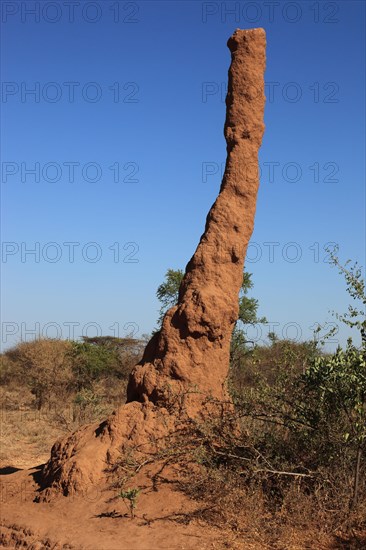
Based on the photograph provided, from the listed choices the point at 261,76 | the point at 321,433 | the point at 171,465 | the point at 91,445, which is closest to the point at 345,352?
the point at 321,433

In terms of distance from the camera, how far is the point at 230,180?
7.58 meters

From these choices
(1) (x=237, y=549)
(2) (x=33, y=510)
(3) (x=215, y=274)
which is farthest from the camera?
(3) (x=215, y=274)

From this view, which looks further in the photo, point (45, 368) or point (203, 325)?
point (45, 368)

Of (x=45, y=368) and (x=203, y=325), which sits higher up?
(x=203, y=325)

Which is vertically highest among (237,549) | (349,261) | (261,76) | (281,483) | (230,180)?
(261,76)

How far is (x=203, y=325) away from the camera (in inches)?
281

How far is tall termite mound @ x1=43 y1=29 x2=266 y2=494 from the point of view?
698cm

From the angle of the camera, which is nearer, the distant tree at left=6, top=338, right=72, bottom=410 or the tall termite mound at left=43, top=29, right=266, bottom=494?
the tall termite mound at left=43, top=29, right=266, bottom=494

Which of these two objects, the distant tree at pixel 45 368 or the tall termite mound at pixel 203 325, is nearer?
the tall termite mound at pixel 203 325

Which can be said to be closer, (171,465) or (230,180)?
(171,465)

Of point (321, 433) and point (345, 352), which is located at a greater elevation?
point (345, 352)

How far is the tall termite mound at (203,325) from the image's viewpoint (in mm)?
6980

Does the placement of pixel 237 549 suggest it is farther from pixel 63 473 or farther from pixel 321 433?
pixel 63 473

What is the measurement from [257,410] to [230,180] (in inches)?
106
